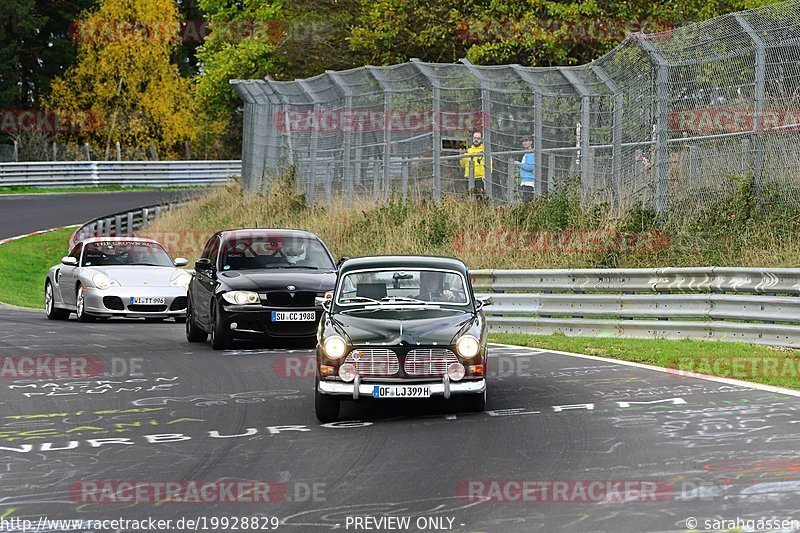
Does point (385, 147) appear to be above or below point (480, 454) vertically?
above

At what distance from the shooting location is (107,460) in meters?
9.24

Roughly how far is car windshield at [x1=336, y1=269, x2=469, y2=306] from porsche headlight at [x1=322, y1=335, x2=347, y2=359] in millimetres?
862

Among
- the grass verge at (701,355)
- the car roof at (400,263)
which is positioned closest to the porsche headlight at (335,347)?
the car roof at (400,263)

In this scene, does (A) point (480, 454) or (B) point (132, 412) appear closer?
(A) point (480, 454)

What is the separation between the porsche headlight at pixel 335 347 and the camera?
10945 millimetres

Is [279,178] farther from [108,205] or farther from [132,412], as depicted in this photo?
[132,412]

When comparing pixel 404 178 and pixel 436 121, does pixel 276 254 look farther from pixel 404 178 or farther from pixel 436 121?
pixel 404 178

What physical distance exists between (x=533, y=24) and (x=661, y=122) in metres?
15.7

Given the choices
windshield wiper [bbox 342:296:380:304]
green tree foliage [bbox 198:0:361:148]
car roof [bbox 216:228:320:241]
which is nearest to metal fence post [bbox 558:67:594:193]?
car roof [bbox 216:228:320:241]

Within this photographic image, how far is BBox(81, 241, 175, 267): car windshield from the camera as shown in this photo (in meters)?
22.7

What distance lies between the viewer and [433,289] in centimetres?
1202

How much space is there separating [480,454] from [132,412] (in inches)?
143

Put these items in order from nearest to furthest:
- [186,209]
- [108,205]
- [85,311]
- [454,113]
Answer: [85,311]
[454,113]
[186,209]
[108,205]

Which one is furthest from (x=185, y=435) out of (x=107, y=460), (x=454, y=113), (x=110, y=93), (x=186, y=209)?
(x=110, y=93)
